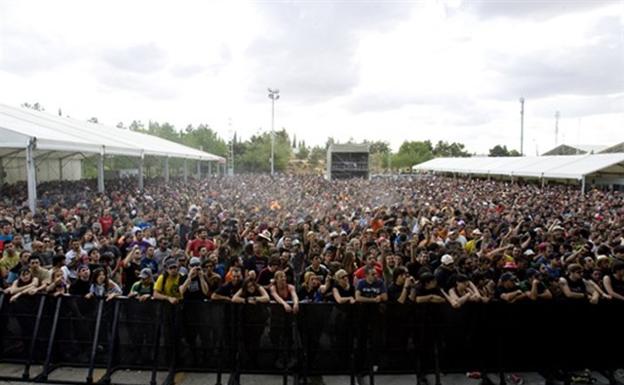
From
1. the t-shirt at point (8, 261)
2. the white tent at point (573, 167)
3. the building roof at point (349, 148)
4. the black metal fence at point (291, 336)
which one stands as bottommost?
the black metal fence at point (291, 336)

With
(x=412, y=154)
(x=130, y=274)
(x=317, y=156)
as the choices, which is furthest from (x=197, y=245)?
(x=317, y=156)

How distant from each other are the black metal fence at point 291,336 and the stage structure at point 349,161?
36010 mm

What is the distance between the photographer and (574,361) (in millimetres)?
5645

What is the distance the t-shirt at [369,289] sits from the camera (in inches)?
222

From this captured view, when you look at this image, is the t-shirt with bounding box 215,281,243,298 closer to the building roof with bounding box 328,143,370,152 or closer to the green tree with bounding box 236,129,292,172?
the building roof with bounding box 328,143,370,152

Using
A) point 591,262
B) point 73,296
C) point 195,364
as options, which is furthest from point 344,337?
point 591,262

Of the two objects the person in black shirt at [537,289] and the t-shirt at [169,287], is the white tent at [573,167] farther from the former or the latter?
the t-shirt at [169,287]

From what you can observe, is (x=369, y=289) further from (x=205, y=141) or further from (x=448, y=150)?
(x=448, y=150)

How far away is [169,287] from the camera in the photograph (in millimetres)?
5734

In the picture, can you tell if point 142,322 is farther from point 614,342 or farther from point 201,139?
point 201,139

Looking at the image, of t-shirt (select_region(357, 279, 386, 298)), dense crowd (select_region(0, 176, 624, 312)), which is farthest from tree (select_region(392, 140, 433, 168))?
t-shirt (select_region(357, 279, 386, 298))

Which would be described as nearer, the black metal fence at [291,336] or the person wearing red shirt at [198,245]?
the black metal fence at [291,336]

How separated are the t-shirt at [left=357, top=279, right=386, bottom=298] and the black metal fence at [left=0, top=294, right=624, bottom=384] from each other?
0.27 m

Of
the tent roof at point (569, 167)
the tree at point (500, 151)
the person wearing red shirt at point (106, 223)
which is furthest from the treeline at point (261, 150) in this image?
the person wearing red shirt at point (106, 223)
